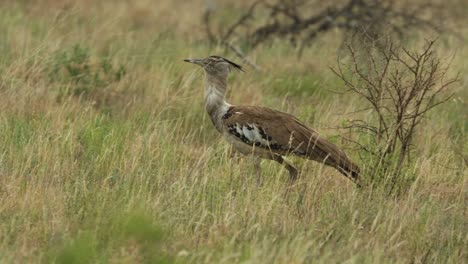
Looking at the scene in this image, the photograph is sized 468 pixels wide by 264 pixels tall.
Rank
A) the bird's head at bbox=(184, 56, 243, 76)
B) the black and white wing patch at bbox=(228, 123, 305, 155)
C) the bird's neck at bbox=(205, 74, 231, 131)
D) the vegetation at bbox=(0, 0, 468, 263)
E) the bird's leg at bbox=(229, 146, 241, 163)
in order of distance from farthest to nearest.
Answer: the bird's head at bbox=(184, 56, 243, 76) < the bird's neck at bbox=(205, 74, 231, 131) < the bird's leg at bbox=(229, 146, 241, 163) < the black and white wing patch at bbox=(228, 123, 305, 155) < the vegetation at bbox=(0, 0, 468, 263)

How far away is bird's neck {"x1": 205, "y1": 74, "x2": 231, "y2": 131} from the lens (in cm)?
656

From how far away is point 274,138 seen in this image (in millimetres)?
6152

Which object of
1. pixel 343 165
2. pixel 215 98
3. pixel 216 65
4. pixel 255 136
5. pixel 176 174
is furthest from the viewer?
pixel 216 65

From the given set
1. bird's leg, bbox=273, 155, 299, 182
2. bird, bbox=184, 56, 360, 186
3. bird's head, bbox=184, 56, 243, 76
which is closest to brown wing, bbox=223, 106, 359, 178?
bird, bbox=184, 56, 360, 186

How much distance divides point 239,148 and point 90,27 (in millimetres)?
4911

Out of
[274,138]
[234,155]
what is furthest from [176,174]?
[274,138]

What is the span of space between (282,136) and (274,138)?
60mm

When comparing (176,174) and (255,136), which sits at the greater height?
(255,136)

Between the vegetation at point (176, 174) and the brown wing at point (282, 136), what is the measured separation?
18 centimetres

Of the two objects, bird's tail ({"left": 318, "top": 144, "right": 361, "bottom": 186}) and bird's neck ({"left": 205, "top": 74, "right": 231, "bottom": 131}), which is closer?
bird's tail ({"left": 318, "top": 144, "right": 361, "bottom": 186})

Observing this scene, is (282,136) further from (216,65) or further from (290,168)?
(216,65)

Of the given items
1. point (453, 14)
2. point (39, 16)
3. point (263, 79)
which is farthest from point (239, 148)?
point (453, 14)

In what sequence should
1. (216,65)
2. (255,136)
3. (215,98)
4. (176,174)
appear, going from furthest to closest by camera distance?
1. (216,65)
2. (215,98)
3. (255,136)
4. (176,174)

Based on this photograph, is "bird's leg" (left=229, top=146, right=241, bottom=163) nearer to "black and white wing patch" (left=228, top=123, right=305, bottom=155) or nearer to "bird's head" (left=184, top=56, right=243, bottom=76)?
"black and white wing patch" (left=228, top=123, right=305, bottom=155)
